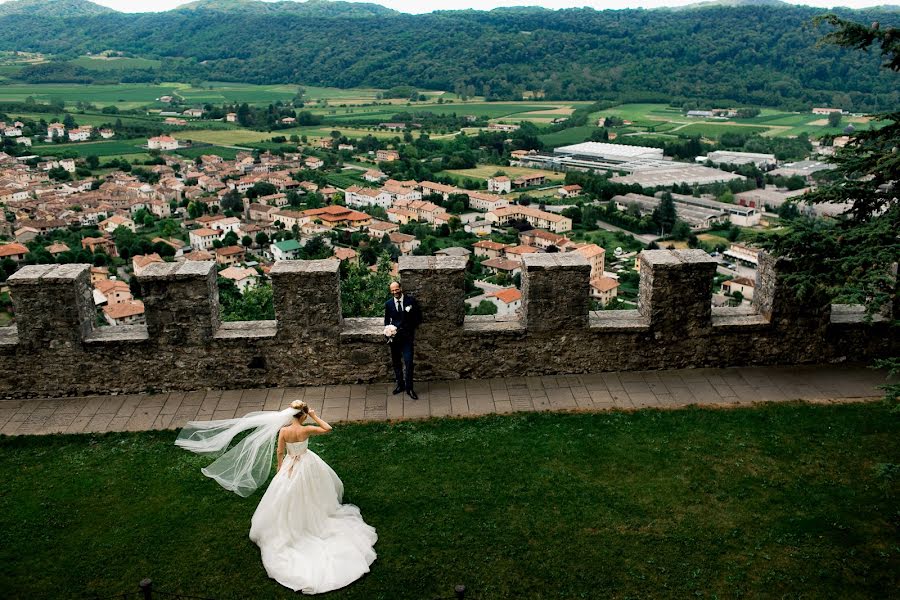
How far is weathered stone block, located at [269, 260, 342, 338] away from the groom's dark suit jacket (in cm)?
62

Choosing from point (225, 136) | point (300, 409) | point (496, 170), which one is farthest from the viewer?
point (225, 136)

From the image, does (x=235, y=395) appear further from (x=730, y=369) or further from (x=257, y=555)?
(x=730, y=369)

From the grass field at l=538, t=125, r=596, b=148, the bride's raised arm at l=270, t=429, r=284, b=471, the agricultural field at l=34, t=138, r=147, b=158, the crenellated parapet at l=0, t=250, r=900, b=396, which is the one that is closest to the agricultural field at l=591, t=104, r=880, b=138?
the grass field at l=538, t=125, r=596, b=148

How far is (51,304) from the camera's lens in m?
8.45

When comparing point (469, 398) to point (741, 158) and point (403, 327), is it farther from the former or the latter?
point (741, 158)

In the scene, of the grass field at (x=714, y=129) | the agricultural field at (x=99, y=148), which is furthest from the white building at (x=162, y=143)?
the grass field at (x=714, y=129)

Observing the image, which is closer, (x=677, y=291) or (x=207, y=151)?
(x=677, y=291)

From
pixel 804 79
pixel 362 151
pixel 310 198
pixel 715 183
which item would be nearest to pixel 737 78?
pixel 804 79

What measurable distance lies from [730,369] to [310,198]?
9251 centimetres

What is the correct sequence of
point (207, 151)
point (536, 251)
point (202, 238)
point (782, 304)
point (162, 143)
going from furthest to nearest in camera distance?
point (207, 151)
point (162, 143)
point (202, 238)
point (536, 251)
point (782, 304)

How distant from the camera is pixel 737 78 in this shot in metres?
172

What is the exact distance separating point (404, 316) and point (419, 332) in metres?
0.44

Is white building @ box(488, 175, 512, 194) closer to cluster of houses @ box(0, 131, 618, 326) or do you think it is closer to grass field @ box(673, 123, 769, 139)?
cluster of houses @ box(0, 131, 618, 326)

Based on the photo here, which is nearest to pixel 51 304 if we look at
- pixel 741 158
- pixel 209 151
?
pixel 741 158
